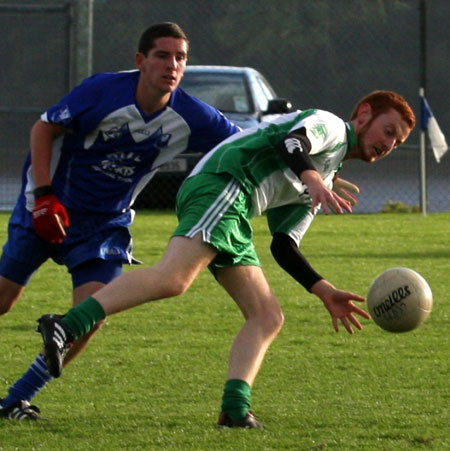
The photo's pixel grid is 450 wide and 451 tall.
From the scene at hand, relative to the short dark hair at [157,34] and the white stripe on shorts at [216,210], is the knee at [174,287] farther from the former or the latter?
the short dark hair at [157,34]

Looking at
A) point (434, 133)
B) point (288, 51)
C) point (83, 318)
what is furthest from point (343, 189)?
point (288, 51)

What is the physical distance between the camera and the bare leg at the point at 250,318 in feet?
16.6

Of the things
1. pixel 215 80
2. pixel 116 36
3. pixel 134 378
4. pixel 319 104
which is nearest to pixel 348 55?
pixel 319 104

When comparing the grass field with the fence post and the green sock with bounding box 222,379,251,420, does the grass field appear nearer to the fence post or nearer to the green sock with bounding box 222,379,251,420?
the green sock with bounding box 222,379,251,420

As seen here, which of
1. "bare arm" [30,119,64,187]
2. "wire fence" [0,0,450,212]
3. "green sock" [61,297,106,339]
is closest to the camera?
"green sock" [61,297,106,339]

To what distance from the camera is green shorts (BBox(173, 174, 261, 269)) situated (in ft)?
16.0

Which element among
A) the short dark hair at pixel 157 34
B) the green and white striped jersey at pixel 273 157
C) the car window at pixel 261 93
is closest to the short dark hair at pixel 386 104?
the green and white striped jersey at pixel 273 157

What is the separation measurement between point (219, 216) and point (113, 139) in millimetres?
730

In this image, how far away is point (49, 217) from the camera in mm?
5137

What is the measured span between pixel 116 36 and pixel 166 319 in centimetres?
1250

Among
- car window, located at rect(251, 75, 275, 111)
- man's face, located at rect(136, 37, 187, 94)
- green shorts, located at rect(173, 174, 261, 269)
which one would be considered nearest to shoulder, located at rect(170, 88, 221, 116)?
man's face, located at rect(136, 37, 187, 94)

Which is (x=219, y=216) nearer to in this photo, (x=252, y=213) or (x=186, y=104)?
(x=252, y=213)

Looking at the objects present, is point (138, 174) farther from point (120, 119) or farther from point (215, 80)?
point (215, 80)

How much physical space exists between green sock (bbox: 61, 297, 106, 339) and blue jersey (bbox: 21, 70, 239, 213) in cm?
82
